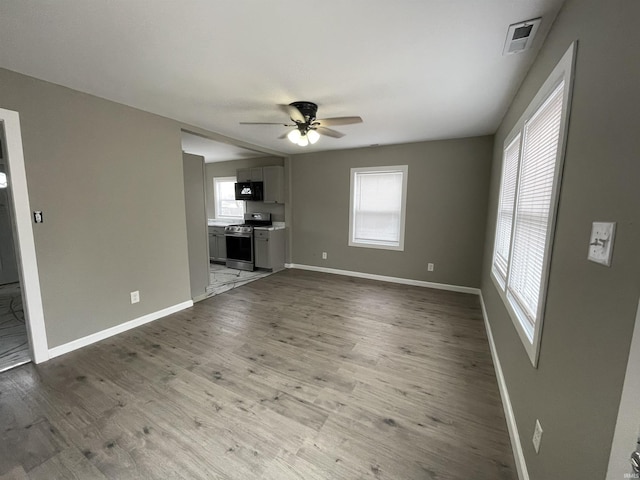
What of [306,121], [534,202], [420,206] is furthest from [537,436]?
[420,206]

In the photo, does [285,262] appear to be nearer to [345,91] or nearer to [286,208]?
[286,208]

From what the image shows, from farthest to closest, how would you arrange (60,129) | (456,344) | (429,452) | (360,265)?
(360,265)
(456,344)
(60,129)
(429,452)

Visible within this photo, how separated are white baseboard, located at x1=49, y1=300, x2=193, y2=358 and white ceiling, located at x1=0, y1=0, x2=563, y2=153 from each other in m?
2.36

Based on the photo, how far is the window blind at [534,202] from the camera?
1435mm

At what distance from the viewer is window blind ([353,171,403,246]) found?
15.2 ft

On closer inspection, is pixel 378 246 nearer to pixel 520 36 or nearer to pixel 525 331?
pixel 525 331

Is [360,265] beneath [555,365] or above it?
beneath

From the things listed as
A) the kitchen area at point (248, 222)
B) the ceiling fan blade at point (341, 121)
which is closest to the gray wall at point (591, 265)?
the ceiling fan blade at point (341, 121)

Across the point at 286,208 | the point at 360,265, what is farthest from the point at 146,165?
the point at 360,265

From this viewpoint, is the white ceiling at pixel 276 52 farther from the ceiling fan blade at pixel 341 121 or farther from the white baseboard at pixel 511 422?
the white baseboard at pixel 511 422

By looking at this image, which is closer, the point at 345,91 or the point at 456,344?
the point at 345,91

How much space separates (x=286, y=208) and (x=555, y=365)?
5.02m

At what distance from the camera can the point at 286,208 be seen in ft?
18.6

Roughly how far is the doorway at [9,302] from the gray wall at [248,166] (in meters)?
3.52
